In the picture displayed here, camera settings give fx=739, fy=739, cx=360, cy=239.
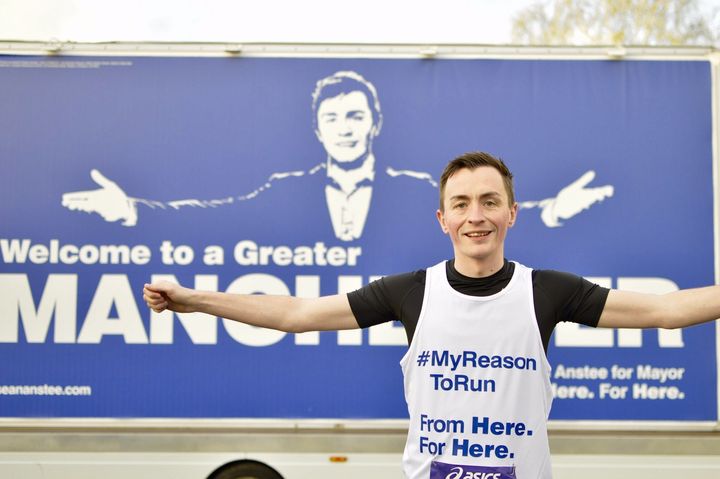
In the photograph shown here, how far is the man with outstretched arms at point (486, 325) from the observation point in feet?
6.80

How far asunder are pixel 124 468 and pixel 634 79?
389 centimetres

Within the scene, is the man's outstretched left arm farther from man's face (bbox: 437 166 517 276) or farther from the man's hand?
the man's hand

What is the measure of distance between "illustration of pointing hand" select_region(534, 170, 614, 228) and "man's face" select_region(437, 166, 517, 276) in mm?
2406

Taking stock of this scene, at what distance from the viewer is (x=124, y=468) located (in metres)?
4.42

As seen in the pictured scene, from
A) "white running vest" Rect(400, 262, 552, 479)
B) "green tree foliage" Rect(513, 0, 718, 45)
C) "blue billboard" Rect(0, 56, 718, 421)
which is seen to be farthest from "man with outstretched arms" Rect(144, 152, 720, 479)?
"green tree foliage" Rect(513, 0, 718, 45)

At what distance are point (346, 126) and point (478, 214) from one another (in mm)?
2526

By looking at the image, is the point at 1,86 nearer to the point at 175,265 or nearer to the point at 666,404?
the point at 175,265

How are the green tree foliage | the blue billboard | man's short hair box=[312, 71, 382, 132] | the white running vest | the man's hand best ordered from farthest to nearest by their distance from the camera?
the green tree foliage
man's short hair box=[312, 71, 382, 132]
the blue billboard
the man's hand
the white running vest

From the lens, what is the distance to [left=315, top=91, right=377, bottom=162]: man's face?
4.50m

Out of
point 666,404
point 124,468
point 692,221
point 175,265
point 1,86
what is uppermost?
point 1,86

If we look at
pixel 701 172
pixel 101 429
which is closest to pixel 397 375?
pixel 101 429

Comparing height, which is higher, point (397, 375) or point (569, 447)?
point (397, 375)

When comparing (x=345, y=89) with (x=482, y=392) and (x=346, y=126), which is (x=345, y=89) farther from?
(x=482, y=392)

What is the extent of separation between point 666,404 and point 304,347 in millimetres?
2178
